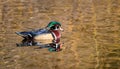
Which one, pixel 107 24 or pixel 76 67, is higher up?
pixel 107 24

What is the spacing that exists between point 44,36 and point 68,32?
24.4 inches

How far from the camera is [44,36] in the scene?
534cm

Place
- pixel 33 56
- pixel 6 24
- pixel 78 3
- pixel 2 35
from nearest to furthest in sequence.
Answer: pixel 33 56
pixel 2 35
pixel 6 24
pixel 78 3

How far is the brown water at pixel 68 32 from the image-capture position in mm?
4574

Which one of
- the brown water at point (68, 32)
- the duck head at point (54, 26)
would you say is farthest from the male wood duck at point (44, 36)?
the brown water at point (68, 32)

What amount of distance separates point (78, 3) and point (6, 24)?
2416 mm

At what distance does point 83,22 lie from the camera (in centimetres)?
634

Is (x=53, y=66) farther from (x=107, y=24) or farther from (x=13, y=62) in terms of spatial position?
(x=107, y=24)

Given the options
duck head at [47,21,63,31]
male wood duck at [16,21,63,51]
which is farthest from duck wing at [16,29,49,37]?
duck head at [47,21,63,31]

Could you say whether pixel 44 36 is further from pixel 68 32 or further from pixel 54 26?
pixel 68 32

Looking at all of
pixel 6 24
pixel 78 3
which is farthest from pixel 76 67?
pixel 78 3

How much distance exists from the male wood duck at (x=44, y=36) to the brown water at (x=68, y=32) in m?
0.14

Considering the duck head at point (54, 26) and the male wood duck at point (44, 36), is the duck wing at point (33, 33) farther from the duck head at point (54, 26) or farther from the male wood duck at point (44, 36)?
the duck head at point (54, 26)

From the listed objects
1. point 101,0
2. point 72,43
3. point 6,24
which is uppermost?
point 101,0
